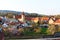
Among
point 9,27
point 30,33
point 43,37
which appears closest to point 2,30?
point 9,27

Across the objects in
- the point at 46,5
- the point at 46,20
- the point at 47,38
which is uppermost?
the point at 46,5

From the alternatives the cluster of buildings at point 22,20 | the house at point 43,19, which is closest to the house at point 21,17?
the cluster of buildings at point 22,20

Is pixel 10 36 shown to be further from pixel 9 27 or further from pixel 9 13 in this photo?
pixel 9 13

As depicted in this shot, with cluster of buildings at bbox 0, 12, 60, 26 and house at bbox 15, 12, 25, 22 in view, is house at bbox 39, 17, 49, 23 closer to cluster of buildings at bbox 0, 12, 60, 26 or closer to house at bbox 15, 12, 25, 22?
cluster of buildings at bbox 0, 12, 60, 26

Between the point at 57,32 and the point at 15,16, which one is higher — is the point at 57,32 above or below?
below

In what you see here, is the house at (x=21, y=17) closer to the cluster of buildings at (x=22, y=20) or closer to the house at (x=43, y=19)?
the cluster of buildings at (x=22, y=20)

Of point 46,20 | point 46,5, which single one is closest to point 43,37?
point 46,20

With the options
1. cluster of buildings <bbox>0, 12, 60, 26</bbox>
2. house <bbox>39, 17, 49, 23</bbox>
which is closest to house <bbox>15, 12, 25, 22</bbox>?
cluster of buildings <bbox>0, 12, 60, 26</bbox>

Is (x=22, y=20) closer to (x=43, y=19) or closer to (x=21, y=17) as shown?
(x=21, y=17)

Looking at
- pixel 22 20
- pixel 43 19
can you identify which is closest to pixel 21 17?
pixel 22 20

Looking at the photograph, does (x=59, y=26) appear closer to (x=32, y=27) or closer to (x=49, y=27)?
(x=49, y=27)
